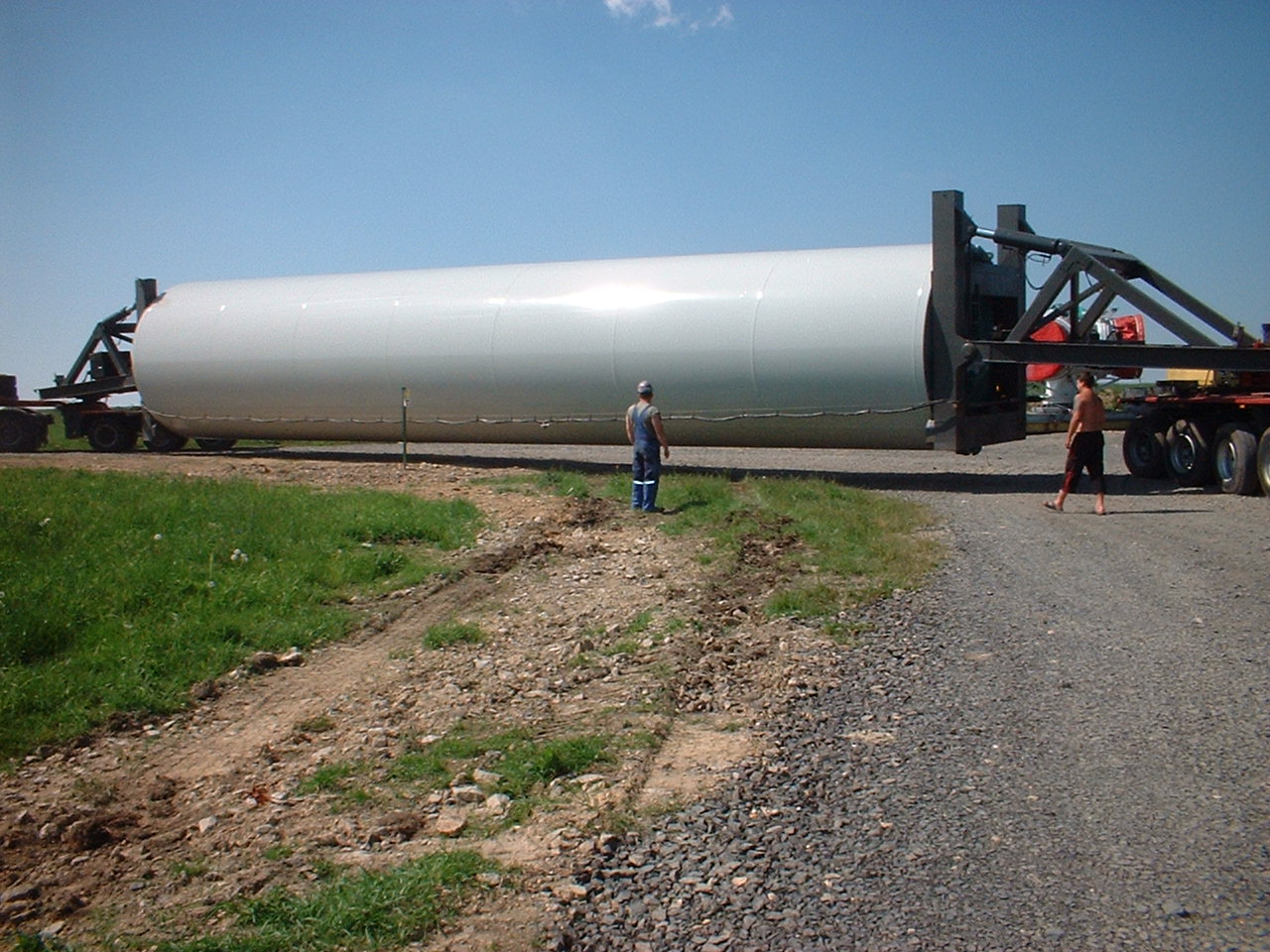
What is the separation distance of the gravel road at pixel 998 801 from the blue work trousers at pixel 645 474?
5.22 meters

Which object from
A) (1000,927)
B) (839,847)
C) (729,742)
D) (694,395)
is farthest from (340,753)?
(694,395)

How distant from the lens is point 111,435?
25.0 m

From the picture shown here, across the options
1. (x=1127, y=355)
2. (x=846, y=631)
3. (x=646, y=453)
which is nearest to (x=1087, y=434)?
(x=1127, y=355)

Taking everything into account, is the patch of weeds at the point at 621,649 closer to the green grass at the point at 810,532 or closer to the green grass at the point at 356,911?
the green grass at the point at 810,532

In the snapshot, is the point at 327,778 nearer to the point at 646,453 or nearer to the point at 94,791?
the point at 94,791

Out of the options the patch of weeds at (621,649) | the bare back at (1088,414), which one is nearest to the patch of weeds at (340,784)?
the patch of weeds at (621,649)

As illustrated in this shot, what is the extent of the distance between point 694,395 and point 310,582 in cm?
848

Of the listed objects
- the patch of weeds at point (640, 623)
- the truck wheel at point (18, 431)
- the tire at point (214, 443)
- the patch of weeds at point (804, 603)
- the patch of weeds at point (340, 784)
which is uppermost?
the truck wheel at point (18, 431)

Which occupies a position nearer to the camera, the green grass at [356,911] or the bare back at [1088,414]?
the green grass at [356,911]

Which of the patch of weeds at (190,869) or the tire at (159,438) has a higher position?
the tire at (159,438)

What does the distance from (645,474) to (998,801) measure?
30.5 ft

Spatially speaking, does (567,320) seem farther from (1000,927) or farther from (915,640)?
(1000,927)

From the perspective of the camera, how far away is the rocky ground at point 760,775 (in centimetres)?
425

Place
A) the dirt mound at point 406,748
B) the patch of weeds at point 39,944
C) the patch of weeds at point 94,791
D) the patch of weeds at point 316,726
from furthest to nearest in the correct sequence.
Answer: the patch of weeds at point 316,726 → the patch of weeds at point 94,791 → the dirt mound at point 406,748 → the patch of weeds at point 39,944
